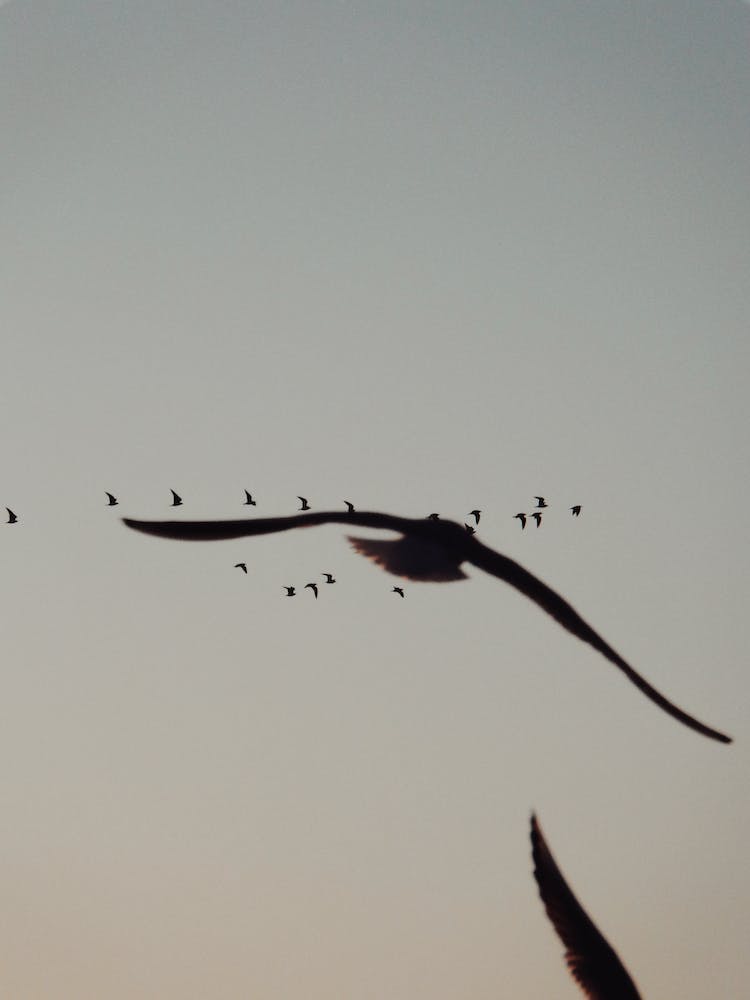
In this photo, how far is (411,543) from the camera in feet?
10.3

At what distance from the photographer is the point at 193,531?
3.19 meters

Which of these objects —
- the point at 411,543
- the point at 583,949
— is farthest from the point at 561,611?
the point at 583,949

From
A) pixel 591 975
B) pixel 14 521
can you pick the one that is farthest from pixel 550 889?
pixel 14 521

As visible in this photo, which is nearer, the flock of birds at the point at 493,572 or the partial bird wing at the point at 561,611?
the flock of birds at the point at 493,572

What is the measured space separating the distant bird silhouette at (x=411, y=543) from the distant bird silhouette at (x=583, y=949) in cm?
103

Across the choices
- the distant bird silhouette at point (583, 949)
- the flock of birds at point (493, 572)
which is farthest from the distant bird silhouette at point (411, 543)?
the distant bird silhouette at point (583, 949)

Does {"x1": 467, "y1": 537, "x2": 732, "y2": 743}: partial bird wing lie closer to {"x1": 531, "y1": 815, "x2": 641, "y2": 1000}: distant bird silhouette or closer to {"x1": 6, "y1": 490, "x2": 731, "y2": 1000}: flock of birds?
{"x1": 6, "y1": 490, "x2": 731, "y2": 1000}: flock of birds

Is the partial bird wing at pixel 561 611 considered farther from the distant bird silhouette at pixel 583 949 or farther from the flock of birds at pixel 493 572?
the distant bird silhouette at pixel 583 949

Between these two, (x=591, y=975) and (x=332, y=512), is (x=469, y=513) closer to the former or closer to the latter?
(x=332, y=512)

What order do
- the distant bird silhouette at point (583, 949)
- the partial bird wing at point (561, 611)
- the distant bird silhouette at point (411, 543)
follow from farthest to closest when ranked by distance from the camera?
the partial bird wing at point (561, 611) < the distant bird silhouette at point (411, 543) < the distant bird silhouette at point (583, 949)

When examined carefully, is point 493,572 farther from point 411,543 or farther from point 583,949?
point 583,949

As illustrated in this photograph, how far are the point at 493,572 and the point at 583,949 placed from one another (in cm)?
148

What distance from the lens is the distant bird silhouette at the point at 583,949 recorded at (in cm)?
278

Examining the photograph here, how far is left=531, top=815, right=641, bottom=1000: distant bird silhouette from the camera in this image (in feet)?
9.11
